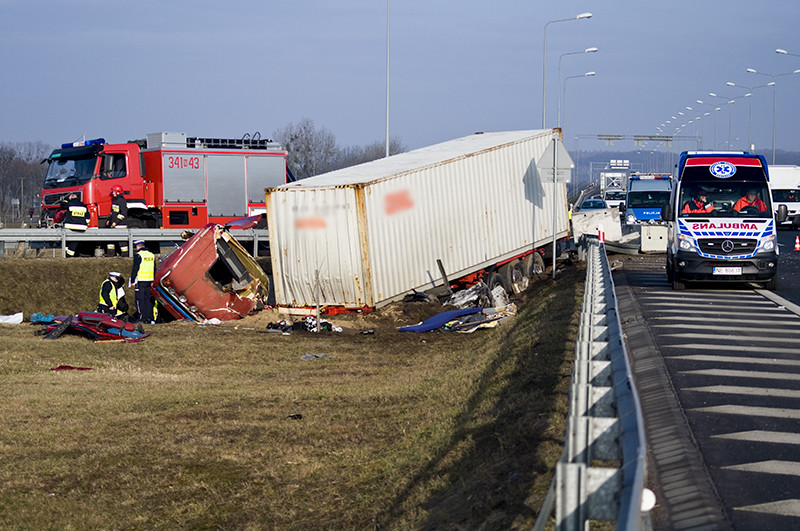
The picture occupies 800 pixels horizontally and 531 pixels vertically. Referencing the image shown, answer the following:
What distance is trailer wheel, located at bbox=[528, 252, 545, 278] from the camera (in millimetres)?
24766

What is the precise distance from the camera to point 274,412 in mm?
10977

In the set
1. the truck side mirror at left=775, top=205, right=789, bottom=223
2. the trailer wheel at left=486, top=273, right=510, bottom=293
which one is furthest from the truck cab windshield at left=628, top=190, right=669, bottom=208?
the truck side mirror at left=775, top=205, right=789, bottom=223

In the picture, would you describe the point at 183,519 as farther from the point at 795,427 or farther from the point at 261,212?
the point at 261,212

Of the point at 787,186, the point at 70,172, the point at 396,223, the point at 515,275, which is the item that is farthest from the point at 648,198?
the point at 70,172

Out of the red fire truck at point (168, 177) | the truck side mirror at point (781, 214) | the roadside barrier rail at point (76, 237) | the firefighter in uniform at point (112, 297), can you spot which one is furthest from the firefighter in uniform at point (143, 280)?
the truck side mirror at point (781, 214)

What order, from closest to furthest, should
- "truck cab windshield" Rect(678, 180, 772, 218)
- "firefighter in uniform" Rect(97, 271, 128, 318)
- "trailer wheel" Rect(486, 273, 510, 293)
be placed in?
1. "truck cab windshield" Rect(678, 180, 772, 218)
2. "firefighter in uniform" Rect(97, 271, 128, 318)
3. "trailer wheel" Rect(486, 273, 510, 293)

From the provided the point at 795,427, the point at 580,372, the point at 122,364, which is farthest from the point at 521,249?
the point at 580,372

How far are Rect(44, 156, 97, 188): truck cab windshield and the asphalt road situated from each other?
18285 millimetres

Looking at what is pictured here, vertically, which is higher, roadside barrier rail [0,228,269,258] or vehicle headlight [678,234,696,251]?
vehicle headlight [678,234,696,251]

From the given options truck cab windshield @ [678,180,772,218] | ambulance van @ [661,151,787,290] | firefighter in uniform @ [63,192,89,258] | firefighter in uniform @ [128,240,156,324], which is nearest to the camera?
ambulance van @ [661,151,787,290]

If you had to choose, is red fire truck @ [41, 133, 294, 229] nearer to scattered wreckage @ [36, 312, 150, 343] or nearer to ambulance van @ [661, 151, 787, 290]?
scattered wreckage @ [36, 312, 150, 343]

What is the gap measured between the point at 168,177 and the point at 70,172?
297 centimetres

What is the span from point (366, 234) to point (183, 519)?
11.5m

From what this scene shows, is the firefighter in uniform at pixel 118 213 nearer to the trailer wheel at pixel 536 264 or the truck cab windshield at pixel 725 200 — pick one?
the trailer wheel at pixel 536 264
